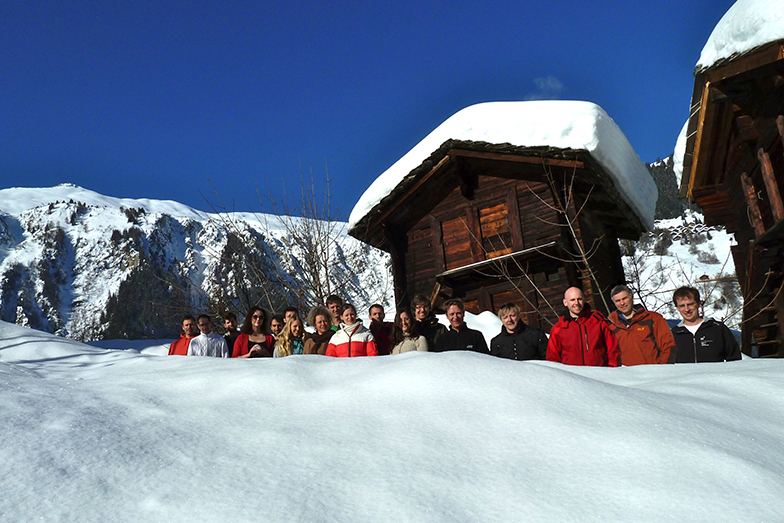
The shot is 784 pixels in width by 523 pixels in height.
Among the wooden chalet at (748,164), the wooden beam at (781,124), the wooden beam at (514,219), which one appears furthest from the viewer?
the wooden beam at (514,219)

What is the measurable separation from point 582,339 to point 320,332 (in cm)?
249

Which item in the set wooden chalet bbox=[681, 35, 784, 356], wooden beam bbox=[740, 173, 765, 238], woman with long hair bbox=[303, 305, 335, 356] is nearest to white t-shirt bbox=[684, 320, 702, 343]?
wooden chalet bbox=[681, 35, 784, 356]

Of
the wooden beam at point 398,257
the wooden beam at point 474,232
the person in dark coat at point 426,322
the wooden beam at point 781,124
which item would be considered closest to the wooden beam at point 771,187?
the wooden beam at point 781,124

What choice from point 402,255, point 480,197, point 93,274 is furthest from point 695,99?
point 93,274

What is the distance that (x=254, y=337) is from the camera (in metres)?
5.27

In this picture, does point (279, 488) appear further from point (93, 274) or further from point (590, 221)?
point (93, 274)

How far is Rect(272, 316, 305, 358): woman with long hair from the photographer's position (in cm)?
A: 513

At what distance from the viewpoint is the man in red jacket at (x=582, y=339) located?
410 centimetres

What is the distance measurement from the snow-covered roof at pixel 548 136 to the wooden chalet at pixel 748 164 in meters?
0.95

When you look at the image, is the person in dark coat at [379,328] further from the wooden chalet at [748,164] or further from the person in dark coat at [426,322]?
the wooden chalet at [748,164]

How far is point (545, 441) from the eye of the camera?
1580 mm

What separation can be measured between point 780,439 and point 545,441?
76 centimetres

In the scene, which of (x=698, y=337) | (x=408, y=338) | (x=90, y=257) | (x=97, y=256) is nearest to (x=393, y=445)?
(x=408, y=338)

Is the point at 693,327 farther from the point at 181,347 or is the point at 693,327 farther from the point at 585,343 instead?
the point at 181,347
